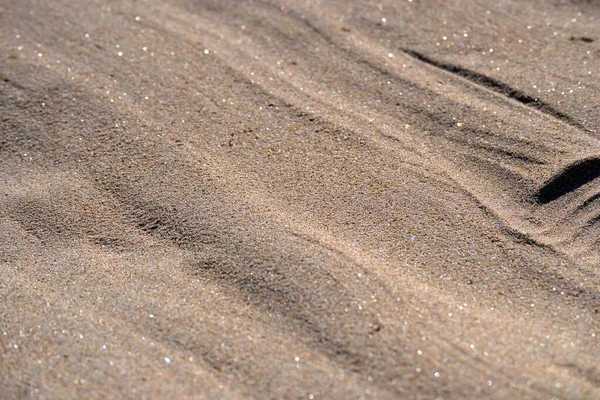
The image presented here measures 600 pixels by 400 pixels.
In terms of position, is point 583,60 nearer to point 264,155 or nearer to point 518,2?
point 518,2

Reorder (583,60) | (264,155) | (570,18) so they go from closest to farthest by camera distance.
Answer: (264,155) < (583,60) < (570,18)

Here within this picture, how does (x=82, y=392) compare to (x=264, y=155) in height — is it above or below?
below

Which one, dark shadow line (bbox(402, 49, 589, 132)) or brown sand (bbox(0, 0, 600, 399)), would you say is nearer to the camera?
brown sand (bbox(0, 0, 600, 399))

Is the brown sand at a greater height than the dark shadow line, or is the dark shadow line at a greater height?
the dark shadow line

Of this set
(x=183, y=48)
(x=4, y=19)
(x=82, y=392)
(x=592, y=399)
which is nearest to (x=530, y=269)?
(x=592, y=399)

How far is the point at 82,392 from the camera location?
180 centimetres

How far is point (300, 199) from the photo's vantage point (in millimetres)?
2270

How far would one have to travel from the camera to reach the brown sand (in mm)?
1835

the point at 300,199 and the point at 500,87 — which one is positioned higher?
the point at 500,87

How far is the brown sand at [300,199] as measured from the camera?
183 cm

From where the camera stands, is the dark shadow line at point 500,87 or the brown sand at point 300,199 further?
the dark shadow line at point 500,87

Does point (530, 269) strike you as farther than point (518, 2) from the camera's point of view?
No

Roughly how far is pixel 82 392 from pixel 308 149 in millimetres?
1099

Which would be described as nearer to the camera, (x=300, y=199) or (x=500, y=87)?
(x=300, y=199)
